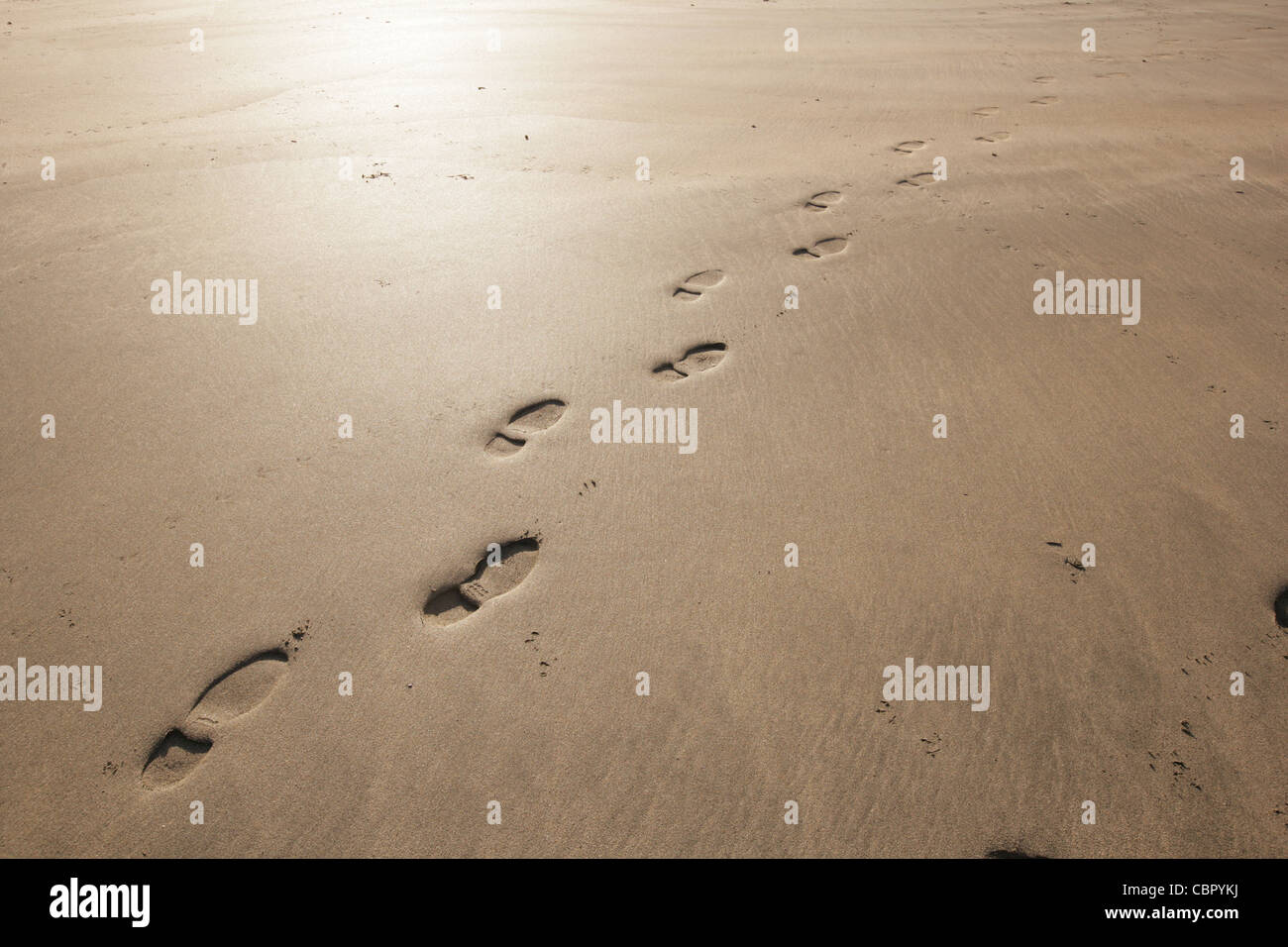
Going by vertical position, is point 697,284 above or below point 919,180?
below

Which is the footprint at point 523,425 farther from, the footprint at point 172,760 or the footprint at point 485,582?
the footprint at point 172,760

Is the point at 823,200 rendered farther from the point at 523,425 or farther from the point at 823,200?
the point at 523,425

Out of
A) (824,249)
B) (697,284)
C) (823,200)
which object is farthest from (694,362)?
(823,200)

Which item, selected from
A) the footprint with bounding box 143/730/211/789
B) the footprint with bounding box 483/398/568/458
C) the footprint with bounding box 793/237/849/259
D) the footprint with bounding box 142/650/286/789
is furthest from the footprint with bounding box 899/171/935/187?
the footprint with bounding box 143/730/211/789

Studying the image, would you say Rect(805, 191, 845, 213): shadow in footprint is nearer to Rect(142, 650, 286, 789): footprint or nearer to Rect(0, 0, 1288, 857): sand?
Rect(0, 0, 1288, 857): sand

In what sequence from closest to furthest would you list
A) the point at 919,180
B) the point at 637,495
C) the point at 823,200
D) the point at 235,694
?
the point at 235,694 < the point at 637,495 < the point at 823,200 < the point at 919,180

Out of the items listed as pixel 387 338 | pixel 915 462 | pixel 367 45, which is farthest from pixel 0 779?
pixel 367 45
